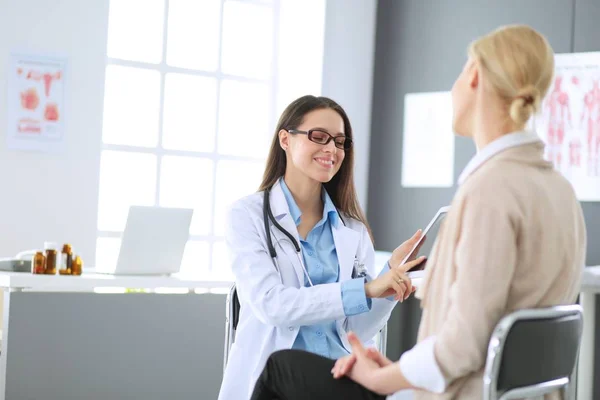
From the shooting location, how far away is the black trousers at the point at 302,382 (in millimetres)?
1657

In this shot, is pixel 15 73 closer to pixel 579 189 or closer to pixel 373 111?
pixel 373 111

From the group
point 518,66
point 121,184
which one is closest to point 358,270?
point 518,66

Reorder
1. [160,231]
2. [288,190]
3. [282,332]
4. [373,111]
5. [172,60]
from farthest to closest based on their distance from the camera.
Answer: [373,111] → [172,60] → [160,231] → [288,190] → [282,332]

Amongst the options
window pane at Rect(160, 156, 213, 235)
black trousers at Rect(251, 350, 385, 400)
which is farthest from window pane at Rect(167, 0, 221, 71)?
black trousers at Rect(251, 350, 385, 400)

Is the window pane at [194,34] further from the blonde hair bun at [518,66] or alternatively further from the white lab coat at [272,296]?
the blonde hair bun at [518,66]

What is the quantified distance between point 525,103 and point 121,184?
436 centimetres

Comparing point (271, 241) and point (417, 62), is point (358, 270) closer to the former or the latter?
point (271, 241)

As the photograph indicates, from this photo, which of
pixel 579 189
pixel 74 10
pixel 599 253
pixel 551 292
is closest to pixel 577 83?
pixel 579 189

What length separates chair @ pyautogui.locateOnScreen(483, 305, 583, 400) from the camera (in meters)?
1.40

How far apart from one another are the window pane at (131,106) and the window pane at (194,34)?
0.73 ft

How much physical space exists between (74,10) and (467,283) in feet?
14.4

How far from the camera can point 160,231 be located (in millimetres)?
3584

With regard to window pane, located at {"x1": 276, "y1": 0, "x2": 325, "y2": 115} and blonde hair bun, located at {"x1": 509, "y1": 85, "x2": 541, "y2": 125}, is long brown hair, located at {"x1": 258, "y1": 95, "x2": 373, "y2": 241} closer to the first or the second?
blonde hair bun, located at {"x1": 509, "y1": 85, "x2": 541, "y2": 125}

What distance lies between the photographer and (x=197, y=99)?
19.0 ft
